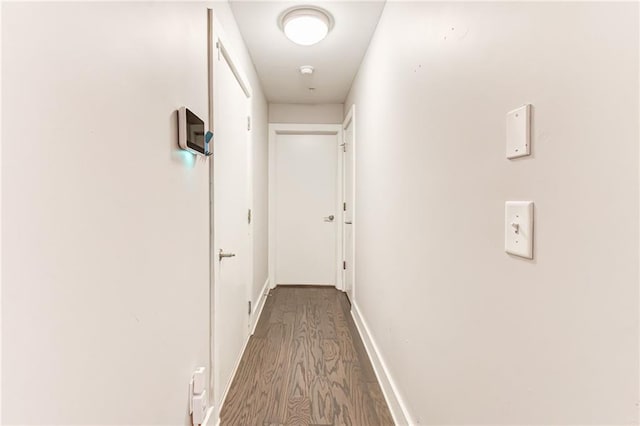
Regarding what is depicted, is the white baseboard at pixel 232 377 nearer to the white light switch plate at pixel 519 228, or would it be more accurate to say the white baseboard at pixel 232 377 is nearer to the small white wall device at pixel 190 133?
the small white wall device at pixel 190 133

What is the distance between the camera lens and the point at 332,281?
4250 mm

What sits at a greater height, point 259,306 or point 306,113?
point 306,113

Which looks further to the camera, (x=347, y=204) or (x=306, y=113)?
(x=306, y=113)

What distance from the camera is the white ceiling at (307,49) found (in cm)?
211

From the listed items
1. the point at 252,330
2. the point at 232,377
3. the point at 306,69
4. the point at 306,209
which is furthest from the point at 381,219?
the point at 306,209

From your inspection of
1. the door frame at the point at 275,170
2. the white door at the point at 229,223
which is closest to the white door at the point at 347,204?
the door frame at the point at 275,170

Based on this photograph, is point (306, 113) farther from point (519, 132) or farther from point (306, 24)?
point (519, 132)

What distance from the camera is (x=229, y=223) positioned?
1974 mm

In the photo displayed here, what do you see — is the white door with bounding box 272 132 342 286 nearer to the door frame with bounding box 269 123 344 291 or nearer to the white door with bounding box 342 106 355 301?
the door frame with bounding box 269 123 344 291

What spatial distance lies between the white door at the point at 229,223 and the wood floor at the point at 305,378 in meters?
0.14

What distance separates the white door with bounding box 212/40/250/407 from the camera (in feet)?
5.49

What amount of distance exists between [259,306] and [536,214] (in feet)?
9.34

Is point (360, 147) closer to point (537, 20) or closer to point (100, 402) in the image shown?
point (537, 20)

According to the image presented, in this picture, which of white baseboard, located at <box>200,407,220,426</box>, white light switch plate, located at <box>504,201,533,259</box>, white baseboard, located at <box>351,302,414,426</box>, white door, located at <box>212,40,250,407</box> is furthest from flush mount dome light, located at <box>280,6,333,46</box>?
white baseboard, located at <box>200,407,220,426</box>
